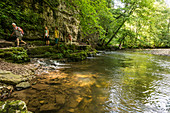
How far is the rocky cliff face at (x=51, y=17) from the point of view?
10.1 m

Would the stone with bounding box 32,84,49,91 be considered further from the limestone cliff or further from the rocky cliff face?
the rocky cliff face

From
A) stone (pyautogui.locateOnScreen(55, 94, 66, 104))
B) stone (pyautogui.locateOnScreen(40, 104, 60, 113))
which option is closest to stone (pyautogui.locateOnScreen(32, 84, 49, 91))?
stone (pyautogui.locateOnScreen(55, 94, 66, 104))

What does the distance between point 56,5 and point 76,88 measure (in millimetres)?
11797

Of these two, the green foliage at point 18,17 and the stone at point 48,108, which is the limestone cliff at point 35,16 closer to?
the green foliage at point 18,17

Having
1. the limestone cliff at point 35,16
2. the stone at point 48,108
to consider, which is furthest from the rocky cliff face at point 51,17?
the stone at point 48,108

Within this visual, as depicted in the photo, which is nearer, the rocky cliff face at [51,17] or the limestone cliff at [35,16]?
the limestone cliff at [35,16]

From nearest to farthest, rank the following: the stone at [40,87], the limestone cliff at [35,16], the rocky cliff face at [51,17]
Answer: the stone at [40,87] → the limestone cliff at [35,16] → the rocky cliff face at [51,17]

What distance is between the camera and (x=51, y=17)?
11.6m

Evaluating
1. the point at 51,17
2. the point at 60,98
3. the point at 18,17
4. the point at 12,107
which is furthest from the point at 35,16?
the point at 12,107

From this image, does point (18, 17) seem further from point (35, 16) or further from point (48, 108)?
point (48, 108)

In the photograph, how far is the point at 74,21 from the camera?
14.8m

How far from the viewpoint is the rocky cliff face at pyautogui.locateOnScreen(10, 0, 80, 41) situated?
10.1 m

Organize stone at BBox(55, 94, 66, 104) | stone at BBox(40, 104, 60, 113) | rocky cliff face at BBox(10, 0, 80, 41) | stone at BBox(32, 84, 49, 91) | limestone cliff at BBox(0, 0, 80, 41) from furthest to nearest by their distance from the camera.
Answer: rocky cliff face at BBox(10, 0, 80, 41) < limestone cliff at BBox(0, 0, 80, 41) < stone at BBox(32, 84, 49, 91) < stone at BBox(55, 94, 66, 104) < stone at BBox(40, 104, 60, 113)

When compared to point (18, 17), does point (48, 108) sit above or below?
below
